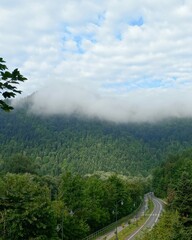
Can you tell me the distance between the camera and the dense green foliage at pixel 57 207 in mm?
39625

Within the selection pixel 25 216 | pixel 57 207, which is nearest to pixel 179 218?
pixel 57 207

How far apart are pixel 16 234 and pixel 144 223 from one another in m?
59.1

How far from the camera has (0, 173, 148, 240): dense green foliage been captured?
1560 inches

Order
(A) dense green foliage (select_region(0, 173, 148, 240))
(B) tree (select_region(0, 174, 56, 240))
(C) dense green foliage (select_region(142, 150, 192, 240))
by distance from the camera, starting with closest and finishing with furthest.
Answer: (C) dense green foliage (select_region(142, 150, 192, 240)) → (B) tree (select_region(0, 174, 56, 240)) → (A) dense green foliage (select_region(0, 173, 148, 240))

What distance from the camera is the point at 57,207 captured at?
54.3 metres

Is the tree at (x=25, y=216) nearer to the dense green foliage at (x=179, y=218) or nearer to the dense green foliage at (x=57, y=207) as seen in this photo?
the dense green foliage at (x=57, y=207)

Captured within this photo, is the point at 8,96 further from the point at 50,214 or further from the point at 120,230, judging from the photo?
the point at 120,230

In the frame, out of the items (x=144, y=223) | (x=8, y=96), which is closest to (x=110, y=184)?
(x=144, y=223)

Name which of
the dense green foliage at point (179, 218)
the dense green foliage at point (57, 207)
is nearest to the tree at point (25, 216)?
the dense green foliage at point (57, 207)

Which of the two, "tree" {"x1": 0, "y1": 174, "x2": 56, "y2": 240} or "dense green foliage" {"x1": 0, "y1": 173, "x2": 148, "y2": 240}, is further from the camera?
"dense green foliage" {"x1": 0, "y1": 173, "x2": 148, "y2": 240}

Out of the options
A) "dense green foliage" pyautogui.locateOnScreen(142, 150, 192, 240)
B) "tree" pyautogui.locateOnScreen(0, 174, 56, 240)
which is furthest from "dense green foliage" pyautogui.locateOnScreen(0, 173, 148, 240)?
"dense green foliage" pyautogui.locateOnScreen(142, 150, 192, 240)

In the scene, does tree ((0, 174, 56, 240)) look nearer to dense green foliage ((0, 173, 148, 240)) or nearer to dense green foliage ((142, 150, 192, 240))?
dense green foliage ((0, 173, 148, 240))

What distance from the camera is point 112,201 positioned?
88.5 m

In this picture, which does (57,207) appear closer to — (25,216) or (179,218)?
(25,216)
